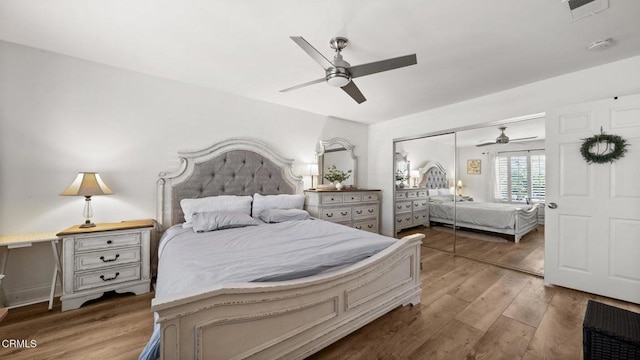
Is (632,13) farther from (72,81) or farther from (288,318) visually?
(72,81)

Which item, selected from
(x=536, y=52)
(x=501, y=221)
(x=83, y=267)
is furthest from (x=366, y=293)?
(x=501, y=221)

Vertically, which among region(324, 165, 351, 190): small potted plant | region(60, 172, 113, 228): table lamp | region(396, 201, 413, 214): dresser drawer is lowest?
region(396, 201, 413, 214): dresser drawer

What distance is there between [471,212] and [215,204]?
12.8 feet

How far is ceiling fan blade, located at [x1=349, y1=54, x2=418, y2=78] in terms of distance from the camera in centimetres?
173

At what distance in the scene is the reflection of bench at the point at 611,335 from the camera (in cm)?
123

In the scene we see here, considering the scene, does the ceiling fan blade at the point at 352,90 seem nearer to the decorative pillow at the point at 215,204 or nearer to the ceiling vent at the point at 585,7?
the ceiling vent at the point at 585,7

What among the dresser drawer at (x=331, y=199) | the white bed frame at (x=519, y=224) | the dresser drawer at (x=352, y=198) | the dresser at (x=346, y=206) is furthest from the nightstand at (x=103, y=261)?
the white bed frame at (x=519, y=224)

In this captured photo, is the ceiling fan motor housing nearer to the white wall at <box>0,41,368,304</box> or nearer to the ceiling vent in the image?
the ceiling vent

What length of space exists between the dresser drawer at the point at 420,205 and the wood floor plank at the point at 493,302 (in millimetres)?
1644

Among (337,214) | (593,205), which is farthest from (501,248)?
(337,214)

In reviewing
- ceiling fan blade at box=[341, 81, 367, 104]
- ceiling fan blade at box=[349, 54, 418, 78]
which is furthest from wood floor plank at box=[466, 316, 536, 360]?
ceiling fan blade at box=[341, 81, 367, 104]

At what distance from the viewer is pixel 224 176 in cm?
315

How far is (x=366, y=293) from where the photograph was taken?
1.84m

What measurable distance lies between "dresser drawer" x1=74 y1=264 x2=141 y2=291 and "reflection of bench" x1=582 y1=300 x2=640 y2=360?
3544 millimetres
